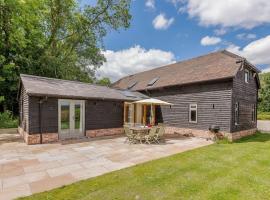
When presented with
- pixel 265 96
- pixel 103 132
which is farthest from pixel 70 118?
pixel 265 96

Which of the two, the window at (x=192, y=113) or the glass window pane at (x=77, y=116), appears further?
the window at (x=192, y=113)

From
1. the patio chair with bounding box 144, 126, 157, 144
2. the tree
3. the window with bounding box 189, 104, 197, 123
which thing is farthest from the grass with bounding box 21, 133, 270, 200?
the tree

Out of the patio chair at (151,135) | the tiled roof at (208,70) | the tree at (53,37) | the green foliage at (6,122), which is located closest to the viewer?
the patio chair at (151,135)

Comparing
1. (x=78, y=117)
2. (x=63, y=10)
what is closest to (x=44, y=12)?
(x=63, y=10)

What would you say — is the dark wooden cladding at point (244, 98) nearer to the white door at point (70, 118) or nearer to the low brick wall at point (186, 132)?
the low brick wall at point (186, 132)

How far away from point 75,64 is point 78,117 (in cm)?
1386

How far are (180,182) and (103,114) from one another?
822 centimetres

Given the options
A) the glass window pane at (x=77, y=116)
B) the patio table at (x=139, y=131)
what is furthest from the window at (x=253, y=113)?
the glass window pane at (x=77, y=116)

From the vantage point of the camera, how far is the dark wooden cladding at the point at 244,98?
37.0 feet

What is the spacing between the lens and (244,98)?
498 inches

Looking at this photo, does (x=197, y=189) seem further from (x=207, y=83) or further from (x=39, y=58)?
(x=39, y=58)

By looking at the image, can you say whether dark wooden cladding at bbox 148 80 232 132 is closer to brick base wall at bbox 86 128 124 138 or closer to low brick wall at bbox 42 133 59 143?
brick base wall at bbox 86 128 124 138

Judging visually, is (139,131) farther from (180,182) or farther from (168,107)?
(180,182)

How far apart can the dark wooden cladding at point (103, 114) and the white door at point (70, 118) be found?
37 cm
